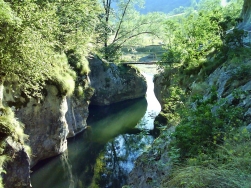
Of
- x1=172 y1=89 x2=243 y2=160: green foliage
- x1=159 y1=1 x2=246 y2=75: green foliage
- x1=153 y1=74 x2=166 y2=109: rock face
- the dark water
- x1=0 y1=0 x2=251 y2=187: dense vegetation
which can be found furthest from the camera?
x1=153 y1=74 x2=166 y2=109: rock face

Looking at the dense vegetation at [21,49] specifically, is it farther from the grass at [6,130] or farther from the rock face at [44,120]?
the rock face at [44,120]

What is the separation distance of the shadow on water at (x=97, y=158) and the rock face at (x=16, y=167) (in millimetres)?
3123

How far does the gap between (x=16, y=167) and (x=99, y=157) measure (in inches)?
317

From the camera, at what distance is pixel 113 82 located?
104ft

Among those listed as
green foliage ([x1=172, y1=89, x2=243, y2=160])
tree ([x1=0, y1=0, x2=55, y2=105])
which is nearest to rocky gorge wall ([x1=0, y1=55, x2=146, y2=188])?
tree ([x1=0, y1=0, x2=55, y2=105])

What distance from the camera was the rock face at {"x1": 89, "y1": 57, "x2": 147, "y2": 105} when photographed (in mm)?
30372

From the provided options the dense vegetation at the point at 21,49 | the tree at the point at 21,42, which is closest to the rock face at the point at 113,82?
the dense vegetation at the point at 21,49

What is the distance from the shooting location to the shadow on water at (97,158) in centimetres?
1492

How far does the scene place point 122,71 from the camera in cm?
3300

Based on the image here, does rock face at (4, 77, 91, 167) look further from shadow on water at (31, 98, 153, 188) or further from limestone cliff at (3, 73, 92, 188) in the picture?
shadow on water at (31, 98, 153, 188)

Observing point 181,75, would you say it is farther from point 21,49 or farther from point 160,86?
point 21,49

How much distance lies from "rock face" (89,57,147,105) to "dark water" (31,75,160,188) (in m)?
4.26

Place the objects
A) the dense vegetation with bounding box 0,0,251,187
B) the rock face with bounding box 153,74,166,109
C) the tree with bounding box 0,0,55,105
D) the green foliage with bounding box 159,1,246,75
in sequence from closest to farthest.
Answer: the dense vegetation with bounding box 0,0,251,187 → the tree with bounding box 0,0,55,105 → the green foliage with bounding box 159,1,246,75 → the rock face with bounding box 153,74,166,109

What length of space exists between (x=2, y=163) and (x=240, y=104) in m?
7.67
